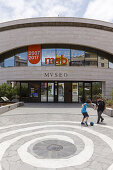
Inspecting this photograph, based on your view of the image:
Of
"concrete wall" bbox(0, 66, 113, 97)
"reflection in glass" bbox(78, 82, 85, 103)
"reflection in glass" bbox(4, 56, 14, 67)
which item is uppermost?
"reflection in glass" bbox(4, 56, 14, 67)

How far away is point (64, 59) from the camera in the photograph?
1842cm

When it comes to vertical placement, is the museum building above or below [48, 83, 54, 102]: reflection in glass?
above

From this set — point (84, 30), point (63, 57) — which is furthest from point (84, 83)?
point (84, 30)

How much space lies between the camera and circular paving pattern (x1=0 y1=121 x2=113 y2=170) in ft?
11.1

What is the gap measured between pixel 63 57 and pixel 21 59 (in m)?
7.22

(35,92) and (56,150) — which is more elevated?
(35,92)

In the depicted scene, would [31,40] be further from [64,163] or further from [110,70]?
[64,163]

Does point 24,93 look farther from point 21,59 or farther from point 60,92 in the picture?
point 60,92

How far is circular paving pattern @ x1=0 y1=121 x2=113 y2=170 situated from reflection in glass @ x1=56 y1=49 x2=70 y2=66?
13760mm

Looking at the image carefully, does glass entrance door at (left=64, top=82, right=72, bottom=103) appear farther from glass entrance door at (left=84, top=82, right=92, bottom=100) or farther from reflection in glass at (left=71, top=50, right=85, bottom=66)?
reflection in glass at (left=71, top=50, right=85, bottom=66)

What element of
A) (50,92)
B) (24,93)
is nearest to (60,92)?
(50,92)

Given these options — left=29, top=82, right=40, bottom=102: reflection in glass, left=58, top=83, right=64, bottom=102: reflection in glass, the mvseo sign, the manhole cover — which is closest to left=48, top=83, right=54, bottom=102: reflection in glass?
left=58, top=83, right=64, bottom=102: reflection in glass

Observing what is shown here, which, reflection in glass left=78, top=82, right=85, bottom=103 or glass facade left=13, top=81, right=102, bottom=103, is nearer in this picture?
reflection in glass left=78, top=82, right=85, bottom=103

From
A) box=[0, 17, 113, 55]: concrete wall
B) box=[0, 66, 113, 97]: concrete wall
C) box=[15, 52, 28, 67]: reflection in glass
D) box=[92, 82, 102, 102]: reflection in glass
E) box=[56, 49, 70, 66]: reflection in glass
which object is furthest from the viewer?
box=[92, 82, 102, 102]: reflection in glass
